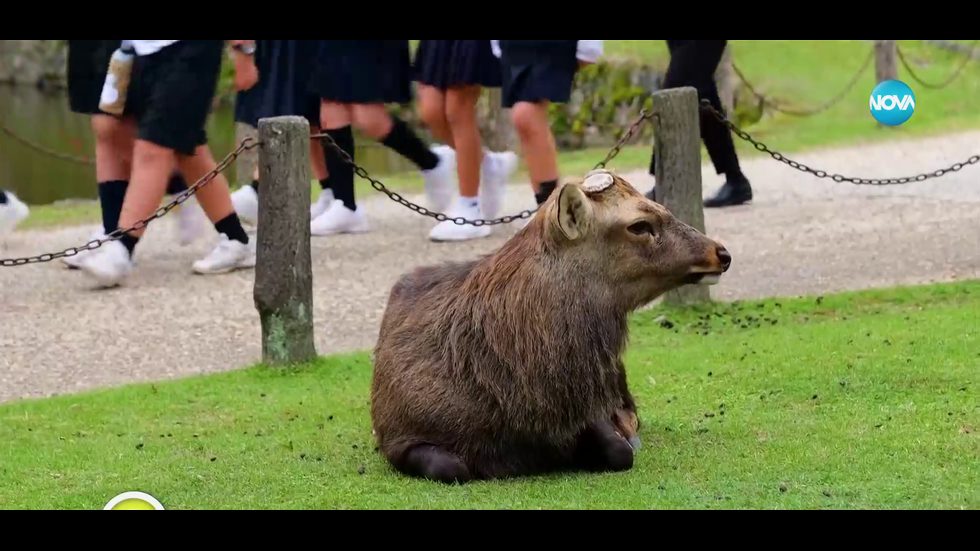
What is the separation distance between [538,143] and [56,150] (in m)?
15.6

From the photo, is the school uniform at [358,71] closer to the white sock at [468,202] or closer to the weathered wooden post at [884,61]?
the white sock at [468,202]

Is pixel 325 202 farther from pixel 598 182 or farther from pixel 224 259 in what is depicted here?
pixel 598 182

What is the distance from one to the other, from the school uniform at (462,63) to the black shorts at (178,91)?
85.9 inches

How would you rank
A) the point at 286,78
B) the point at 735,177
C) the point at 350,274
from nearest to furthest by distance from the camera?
the point at 350,274
the point at 286,78
the point at 735,177

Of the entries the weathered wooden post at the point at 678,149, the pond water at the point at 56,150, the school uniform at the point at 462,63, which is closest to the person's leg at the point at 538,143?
the school uniform at the point at 462,63

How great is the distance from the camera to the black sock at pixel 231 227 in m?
11.7

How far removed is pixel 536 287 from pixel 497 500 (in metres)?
0.93

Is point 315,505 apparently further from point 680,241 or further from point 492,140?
point 492,140

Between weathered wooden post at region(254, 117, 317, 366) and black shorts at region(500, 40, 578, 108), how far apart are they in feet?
11.6

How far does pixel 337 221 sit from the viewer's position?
13.4 metres

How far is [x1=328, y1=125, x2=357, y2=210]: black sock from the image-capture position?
12.6 metres

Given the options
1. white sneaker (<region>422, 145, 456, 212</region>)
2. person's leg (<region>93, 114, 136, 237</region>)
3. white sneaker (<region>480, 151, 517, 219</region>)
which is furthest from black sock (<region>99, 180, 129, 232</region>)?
white sneaker (<region>480, 151, 517, 219</region>)

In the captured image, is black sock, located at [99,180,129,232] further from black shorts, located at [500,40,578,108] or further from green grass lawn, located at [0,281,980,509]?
green grass lawn, located at [0,281,980,509]

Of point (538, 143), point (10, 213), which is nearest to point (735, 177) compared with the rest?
point (538, 143)
